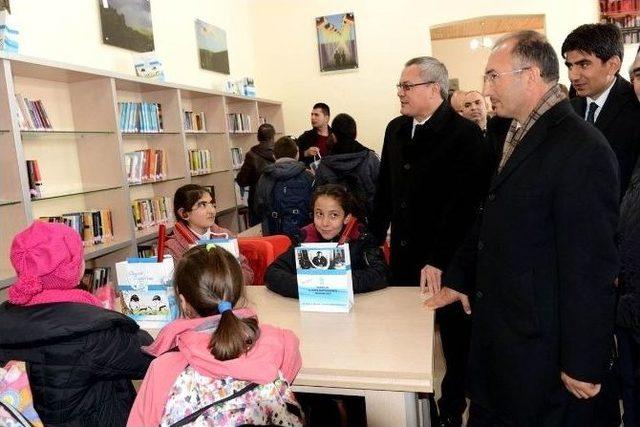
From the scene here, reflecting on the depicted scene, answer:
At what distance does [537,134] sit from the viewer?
4.82 ft

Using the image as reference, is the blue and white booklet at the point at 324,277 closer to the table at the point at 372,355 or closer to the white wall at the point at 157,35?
the table at the point at 372,355

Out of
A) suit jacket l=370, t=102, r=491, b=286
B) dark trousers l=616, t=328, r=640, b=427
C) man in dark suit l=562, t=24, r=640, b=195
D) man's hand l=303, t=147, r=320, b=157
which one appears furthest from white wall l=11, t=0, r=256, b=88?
dark trousers l=616, t=328, r=640, b=427

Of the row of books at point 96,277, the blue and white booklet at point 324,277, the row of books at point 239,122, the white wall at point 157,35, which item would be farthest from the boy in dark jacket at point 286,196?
the blue and white booklet at point 324,277

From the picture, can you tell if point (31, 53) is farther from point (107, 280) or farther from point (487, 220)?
point (487, 220)

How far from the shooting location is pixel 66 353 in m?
1.34

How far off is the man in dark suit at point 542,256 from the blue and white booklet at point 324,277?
0.44m

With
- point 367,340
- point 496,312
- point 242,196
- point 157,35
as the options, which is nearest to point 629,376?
point 496,312

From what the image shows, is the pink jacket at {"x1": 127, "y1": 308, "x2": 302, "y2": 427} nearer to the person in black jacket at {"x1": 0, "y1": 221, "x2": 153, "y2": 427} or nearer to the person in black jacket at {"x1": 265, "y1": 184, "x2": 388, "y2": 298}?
the person in black jacket at {"x1": 0, "y1": 221, "x2": 153, "y2": 427}

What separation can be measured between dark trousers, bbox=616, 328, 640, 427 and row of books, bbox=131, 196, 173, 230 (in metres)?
3.42

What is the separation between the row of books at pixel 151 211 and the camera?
4.34 metres

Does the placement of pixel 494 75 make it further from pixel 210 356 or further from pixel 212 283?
pixel 210 356

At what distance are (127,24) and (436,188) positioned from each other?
3.62m

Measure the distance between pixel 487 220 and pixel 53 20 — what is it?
369 cm

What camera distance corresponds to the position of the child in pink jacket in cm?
114
